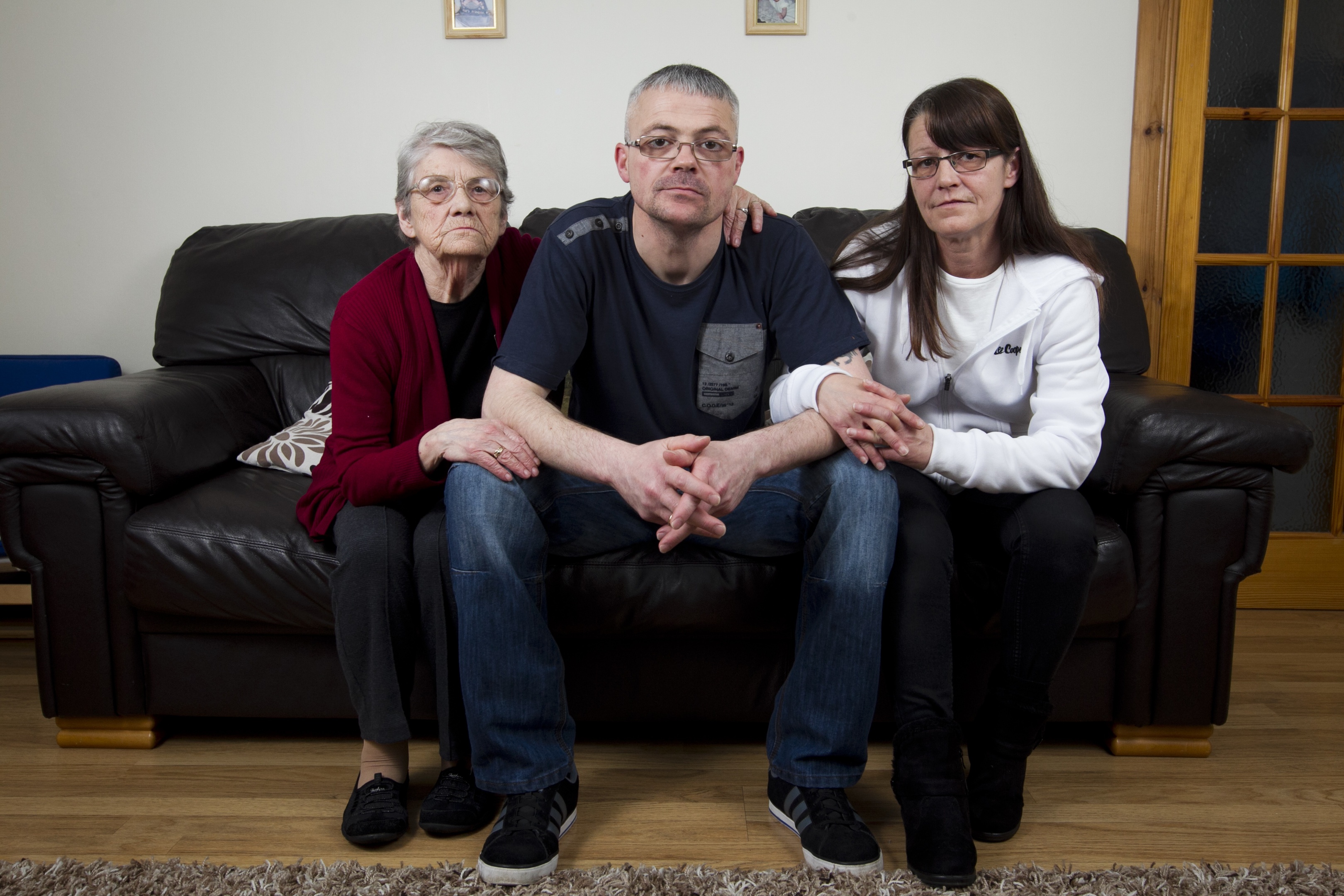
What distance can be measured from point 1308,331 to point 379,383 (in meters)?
2.37

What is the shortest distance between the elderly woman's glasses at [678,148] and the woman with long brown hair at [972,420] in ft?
0.99

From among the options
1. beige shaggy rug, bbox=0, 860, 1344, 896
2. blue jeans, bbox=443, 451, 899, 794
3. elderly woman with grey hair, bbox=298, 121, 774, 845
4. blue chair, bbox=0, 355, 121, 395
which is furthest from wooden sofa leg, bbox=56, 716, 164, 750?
blue chair, bbox=0, 355, 121, 395

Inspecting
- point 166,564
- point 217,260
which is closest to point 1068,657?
point 166,564

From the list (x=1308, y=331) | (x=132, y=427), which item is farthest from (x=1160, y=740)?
(x=132, y=427)

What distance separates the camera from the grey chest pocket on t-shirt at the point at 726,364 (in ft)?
4.80

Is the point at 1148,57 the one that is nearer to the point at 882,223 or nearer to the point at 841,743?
the point at 882,223

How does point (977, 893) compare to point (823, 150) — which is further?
point (823, 150)

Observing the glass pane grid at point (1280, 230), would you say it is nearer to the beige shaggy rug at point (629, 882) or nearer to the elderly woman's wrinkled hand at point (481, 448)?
the beige shaggy rug at point (629, 882)

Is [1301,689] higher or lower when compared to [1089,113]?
lower

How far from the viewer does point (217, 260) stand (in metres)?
2.15

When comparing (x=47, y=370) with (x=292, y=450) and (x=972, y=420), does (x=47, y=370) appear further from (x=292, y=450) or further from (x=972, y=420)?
(x=972, y=420)

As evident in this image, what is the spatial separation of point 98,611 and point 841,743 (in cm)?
126

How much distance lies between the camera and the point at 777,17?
2303mm

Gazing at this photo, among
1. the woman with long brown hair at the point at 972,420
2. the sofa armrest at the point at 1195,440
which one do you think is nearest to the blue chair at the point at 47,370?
the woman with long brown hair at the point at 972,420
